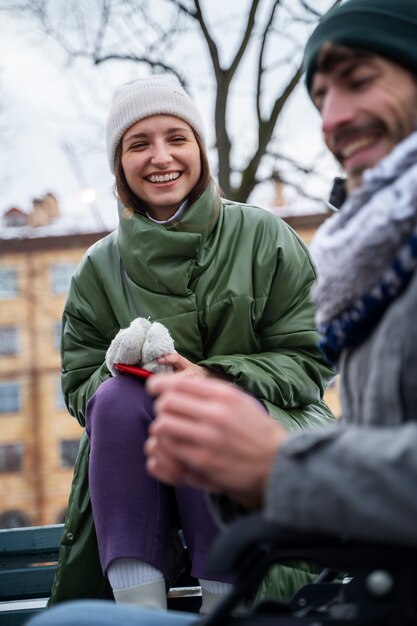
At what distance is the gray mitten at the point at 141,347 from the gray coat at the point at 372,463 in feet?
4.28

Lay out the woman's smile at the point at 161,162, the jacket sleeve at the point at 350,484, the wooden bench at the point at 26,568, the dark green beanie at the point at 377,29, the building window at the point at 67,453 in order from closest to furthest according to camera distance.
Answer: the jacket sleeve at the point at 350,484
the dark green beanie at the point at 377,29
the woman's smile at the point at 161,162
the wooden bench at the point at 26,568
the building window at the point at 67,453

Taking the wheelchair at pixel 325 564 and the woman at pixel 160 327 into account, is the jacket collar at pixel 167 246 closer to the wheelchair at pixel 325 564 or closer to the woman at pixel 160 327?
the woman at pixel 160 327

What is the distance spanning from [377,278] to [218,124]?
22.7 feet

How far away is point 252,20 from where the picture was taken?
8.44 m

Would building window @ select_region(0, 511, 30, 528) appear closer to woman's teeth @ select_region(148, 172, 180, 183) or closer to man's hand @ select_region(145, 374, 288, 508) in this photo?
woman's teeth @ select_region(148, 172, 180, 183)

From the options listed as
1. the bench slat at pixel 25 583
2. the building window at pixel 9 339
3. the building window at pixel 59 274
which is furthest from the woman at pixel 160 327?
the building window at pixel 9 339

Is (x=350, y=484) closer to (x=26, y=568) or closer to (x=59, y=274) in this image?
(x=26, y=568)

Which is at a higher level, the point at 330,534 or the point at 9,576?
the point at 330,534

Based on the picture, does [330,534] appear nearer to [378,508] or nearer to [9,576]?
[378,508]

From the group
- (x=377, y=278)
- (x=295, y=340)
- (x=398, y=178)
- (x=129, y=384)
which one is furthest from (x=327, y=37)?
(x=295, y=340)

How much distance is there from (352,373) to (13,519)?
25.8 meters

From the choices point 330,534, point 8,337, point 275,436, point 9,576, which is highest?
point 8,337

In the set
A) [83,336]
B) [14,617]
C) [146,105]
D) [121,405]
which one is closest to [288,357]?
[121,405]

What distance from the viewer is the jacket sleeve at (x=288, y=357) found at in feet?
8.27
